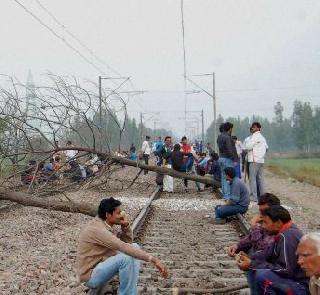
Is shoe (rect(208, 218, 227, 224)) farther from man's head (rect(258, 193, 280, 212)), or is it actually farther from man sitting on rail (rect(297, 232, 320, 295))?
man sitting on rail (rect(297, 232, 320, 295))

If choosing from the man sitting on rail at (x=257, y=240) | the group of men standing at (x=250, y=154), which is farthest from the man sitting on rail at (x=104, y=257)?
the group of men standing at (x=250, y=154)

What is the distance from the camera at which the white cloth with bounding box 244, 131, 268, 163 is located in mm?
12406

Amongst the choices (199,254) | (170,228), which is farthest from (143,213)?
(199,254)

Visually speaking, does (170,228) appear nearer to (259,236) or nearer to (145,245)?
(145,245)

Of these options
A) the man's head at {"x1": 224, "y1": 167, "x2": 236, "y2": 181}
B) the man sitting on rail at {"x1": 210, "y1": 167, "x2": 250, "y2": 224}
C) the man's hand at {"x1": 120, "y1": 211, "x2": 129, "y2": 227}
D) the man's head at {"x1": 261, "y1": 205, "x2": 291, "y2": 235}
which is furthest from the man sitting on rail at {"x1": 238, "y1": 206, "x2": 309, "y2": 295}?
the man sitting on rail at {"x1": 210, "y1": 167, "x2": 250, "y2": 224}

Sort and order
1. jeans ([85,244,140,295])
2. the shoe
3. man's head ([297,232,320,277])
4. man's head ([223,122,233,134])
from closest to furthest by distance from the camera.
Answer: man's head ([297,232,320,277]) → jeans ([85,244,140,295]) → the shoe → man's head ([223,122,233,134])

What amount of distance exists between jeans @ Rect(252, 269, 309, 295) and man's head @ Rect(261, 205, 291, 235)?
0.36 m

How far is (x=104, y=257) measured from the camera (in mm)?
4977

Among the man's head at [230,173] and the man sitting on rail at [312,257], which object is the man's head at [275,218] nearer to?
the man sitting on rail at [312,257]

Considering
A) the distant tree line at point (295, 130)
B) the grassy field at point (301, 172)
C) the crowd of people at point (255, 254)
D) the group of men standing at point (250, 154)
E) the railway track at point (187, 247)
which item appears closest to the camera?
the crowd of people at point (255, 254)

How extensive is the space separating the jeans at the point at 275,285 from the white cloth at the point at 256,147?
817cm

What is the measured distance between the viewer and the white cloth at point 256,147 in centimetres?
1241

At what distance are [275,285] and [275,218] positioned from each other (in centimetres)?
56

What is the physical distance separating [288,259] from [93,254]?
75.2 inches
